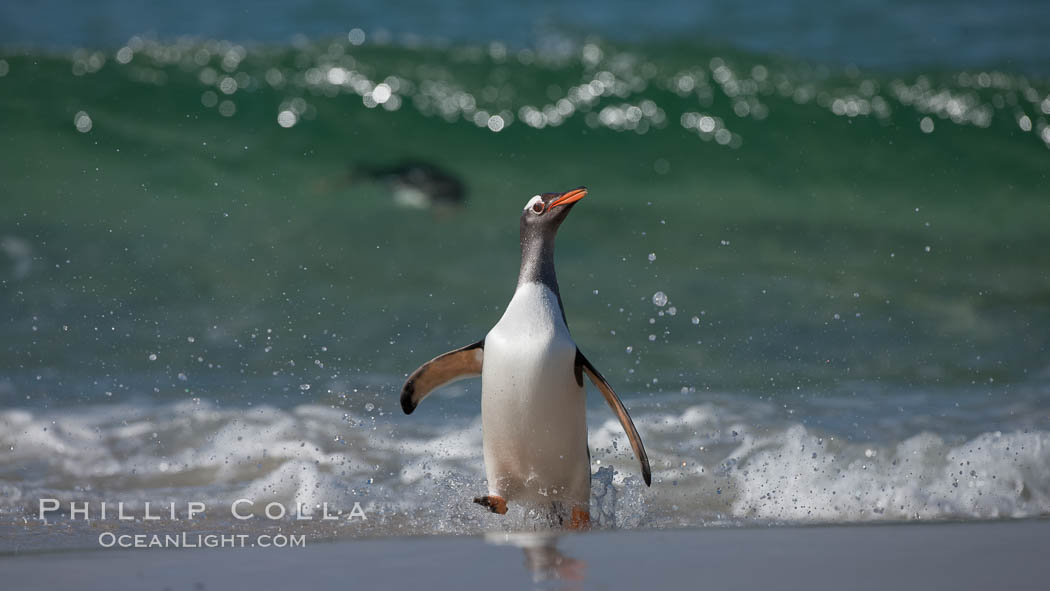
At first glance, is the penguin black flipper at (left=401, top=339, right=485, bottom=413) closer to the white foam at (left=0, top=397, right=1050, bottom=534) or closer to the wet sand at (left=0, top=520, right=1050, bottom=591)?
the white foam at (left=0, top=397, right=1050, bottom=534)

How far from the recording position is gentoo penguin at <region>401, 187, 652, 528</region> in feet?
11.9

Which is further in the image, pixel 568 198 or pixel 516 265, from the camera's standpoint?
pixel 516 265

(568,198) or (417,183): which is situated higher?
(417,183)

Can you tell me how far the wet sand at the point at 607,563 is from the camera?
262 cm

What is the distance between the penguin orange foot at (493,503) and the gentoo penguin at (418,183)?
5.31 m

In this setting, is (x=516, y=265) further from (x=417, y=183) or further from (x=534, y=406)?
(x=534, y=406)

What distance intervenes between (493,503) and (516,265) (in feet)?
13.9

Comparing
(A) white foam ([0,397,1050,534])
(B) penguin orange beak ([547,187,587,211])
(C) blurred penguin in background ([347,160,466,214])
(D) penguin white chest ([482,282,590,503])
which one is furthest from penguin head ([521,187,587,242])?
(C) blurred penguin in background ([347,160,466,214])

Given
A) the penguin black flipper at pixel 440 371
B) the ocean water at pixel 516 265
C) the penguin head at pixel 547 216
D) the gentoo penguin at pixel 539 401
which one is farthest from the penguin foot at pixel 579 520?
the penguin head at pixel 547 216

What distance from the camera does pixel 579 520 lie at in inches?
142

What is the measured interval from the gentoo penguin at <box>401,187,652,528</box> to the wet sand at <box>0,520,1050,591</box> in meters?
0.48

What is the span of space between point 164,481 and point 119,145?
19.6ft

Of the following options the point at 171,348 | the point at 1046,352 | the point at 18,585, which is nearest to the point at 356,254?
the point at 171,348

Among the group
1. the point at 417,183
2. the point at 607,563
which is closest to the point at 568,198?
the point at 607,563
